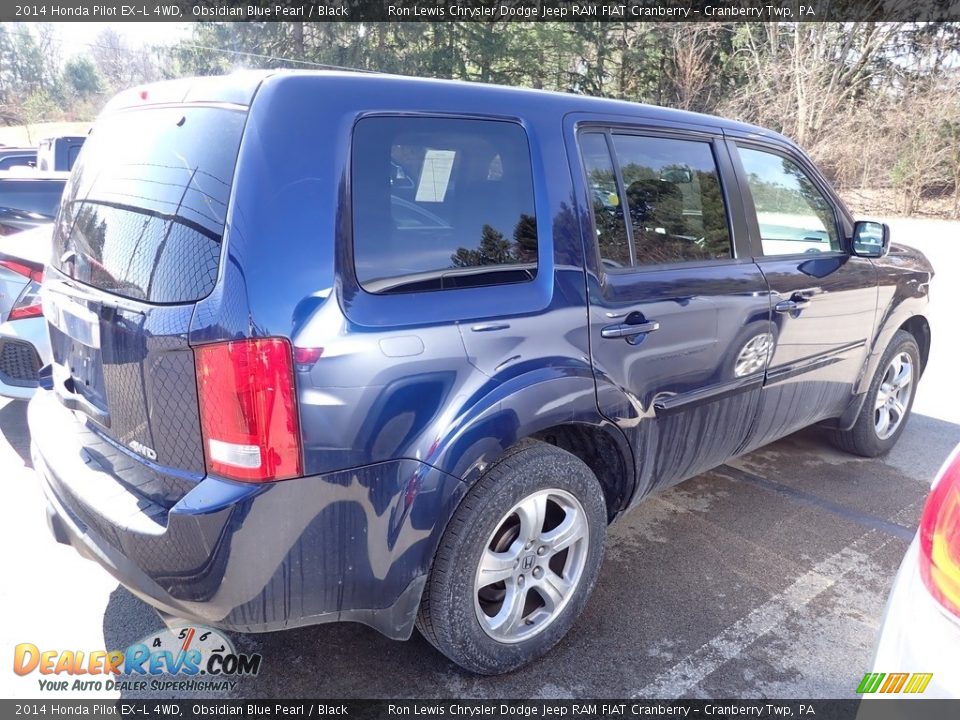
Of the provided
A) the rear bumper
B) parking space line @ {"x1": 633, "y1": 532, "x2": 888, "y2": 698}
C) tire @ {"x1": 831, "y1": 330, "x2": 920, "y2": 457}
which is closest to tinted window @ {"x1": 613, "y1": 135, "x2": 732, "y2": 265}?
the rear bumper

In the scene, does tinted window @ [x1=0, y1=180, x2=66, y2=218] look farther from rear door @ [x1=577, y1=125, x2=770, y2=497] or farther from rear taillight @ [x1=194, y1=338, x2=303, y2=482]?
rear door @ [x1=577, y1=125, x2=770, y2=497]

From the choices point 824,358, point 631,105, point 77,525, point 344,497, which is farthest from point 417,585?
point 824,358

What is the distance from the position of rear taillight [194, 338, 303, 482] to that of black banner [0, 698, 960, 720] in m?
0.95

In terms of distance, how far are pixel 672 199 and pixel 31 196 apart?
5017 millimetres

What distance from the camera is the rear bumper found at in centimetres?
187

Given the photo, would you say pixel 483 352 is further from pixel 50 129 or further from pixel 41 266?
pixel 50 129

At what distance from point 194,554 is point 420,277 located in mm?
981

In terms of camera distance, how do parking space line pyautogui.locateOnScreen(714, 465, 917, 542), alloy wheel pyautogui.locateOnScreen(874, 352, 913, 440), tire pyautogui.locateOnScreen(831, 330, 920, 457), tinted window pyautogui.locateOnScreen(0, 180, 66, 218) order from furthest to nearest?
tinted window pyautogui.locateOnScreen(0, 180, 66, 218)
alloy wheel pyautogui.locateOnScreen(874, 352, 913, 440)
tire pyautogui.locateOnScreen(831, 330, 920, 457)
parking space line pyautogui.locateOnScreen(714, 465, 917, 542)

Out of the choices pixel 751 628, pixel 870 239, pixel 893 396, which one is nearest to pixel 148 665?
pixel 751 628

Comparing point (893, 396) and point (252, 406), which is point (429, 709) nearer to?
point (252, 406)

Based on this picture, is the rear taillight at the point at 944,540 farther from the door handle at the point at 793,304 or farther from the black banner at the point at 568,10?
the black banner at the point at 568,10

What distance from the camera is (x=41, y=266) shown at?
4.26 metres

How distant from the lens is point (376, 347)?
1930mm

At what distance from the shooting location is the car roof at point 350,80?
6.57ft
